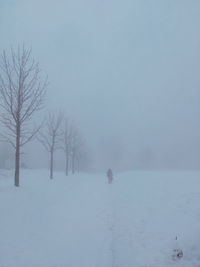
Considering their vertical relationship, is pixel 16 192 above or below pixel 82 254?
above

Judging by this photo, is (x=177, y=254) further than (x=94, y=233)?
No

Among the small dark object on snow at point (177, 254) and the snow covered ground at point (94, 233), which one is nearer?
the small dark object on snow at point (177, 254)

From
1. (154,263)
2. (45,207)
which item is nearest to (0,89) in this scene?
(45,207)

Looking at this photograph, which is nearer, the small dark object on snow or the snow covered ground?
the small dark object on snow

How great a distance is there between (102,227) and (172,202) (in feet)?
14.0

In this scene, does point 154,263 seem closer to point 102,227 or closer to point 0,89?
point 102,227

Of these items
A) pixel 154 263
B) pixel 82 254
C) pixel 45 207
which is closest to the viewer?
pixel 154 263

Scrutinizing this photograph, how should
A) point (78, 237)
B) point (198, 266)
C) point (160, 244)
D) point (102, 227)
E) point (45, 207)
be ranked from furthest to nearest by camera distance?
point (45, 207) < point (102, 227) < point (78, 237) < point (160, 244) < point (198, 266)

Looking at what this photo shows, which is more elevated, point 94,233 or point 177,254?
point 177,254

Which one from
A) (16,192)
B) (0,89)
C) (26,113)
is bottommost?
(16,192)

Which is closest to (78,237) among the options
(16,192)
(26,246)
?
(26,246)

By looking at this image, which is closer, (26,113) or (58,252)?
(58,252)

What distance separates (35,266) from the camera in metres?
6.39

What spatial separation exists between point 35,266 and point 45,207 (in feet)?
19.5
